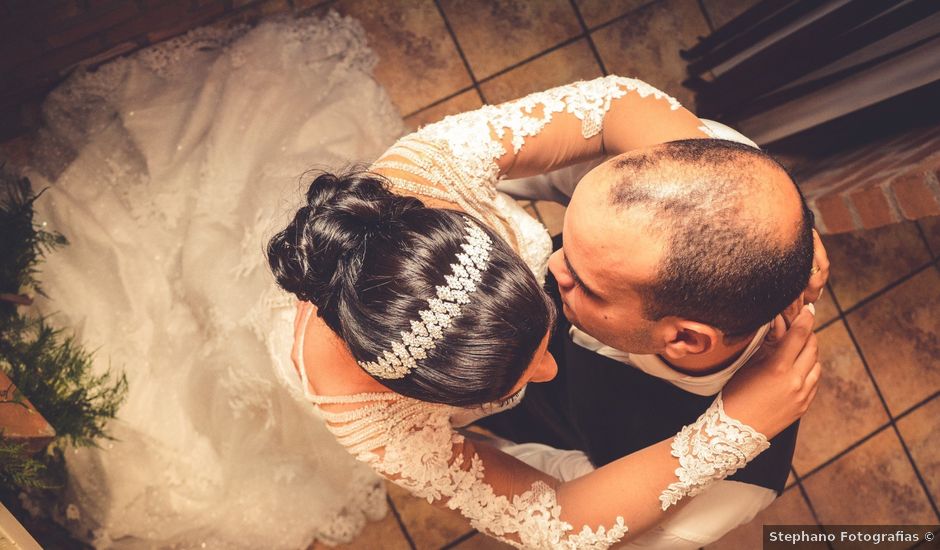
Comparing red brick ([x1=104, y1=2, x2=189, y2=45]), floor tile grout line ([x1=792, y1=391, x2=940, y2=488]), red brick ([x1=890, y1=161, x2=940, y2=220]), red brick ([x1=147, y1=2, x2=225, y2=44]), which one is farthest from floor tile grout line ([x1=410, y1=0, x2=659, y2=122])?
floor tile grout line ([x1=792, y1=391, x2=940, y2=488])

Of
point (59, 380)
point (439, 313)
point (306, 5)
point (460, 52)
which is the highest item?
point (306, 5)

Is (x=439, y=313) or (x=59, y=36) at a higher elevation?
(x=59, y=36)

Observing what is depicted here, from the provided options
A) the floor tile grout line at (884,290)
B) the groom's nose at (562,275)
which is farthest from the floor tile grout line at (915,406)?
the groom's nose at (562,275)

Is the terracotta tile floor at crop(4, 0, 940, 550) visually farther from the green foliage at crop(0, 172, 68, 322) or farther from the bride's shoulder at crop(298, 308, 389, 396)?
the bride's shoulder at crop(298, 308, 389, 396)

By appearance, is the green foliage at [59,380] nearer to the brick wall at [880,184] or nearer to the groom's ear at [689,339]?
the groom's ear at [689,339]

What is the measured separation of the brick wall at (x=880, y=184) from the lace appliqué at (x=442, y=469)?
1.25 m

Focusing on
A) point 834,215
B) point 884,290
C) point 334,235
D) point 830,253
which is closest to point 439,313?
point 334,235

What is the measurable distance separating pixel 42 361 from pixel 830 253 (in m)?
2.73

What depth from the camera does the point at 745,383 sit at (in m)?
1.29

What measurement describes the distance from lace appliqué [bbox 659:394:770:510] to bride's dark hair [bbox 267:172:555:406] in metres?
0.42

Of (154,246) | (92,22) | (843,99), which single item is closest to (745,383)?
(843,99)

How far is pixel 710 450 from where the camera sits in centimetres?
128

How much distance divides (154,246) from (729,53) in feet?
6.75

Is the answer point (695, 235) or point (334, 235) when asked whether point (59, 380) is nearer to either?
point (334, 235)
